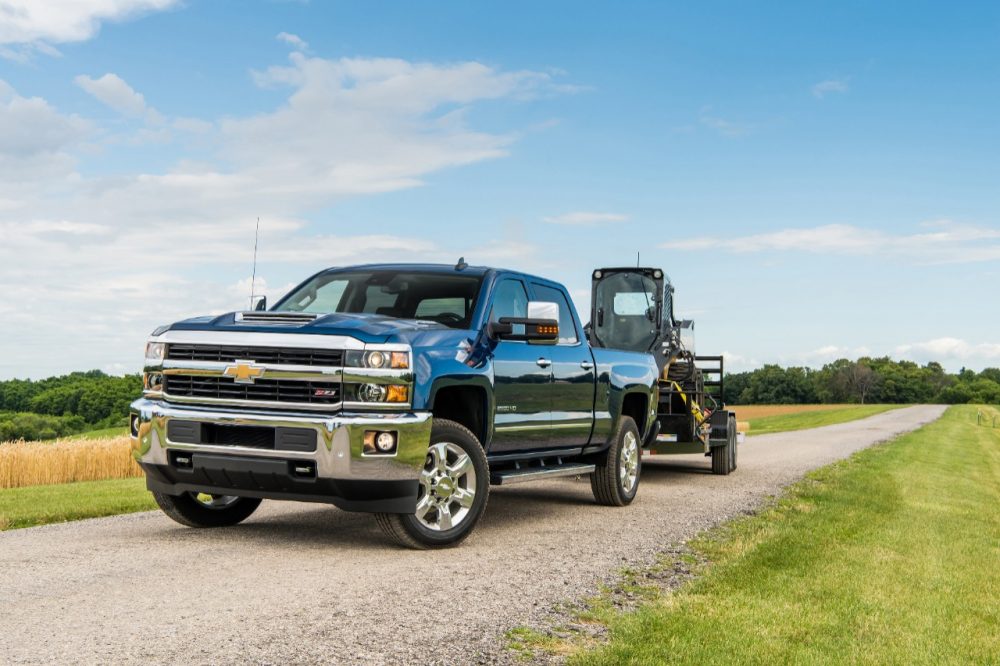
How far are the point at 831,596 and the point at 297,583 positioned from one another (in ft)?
11.2

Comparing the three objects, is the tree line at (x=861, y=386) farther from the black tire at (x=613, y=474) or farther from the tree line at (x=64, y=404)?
the black tire at (x=613, y=474)

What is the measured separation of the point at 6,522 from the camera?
31.7 feet

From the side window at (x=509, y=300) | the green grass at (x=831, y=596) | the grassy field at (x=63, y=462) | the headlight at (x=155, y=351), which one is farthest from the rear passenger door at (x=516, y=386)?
the grassy field at (x=63, y=462)

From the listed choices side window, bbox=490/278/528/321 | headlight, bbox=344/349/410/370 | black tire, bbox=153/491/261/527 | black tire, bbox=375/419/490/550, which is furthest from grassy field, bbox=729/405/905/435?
headlight, bbox=344/349/410/370

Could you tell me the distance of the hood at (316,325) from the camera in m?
7.34

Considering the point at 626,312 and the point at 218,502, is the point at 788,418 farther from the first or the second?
the point at 218,502

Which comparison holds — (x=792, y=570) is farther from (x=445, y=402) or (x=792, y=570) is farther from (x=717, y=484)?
(x=717, y=484)

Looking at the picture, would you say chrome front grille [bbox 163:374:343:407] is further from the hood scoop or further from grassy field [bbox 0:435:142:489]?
grassy field [bbox 0:435:142:489]

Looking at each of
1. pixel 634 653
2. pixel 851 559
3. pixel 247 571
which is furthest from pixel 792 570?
pixel 247 571

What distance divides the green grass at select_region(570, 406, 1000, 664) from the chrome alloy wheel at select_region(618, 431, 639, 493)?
1523mm

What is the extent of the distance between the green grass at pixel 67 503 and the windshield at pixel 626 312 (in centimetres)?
777

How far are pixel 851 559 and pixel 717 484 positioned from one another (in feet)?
21.9

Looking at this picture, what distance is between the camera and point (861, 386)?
177750 mm

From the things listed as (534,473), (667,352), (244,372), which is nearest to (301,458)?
(244,372)
